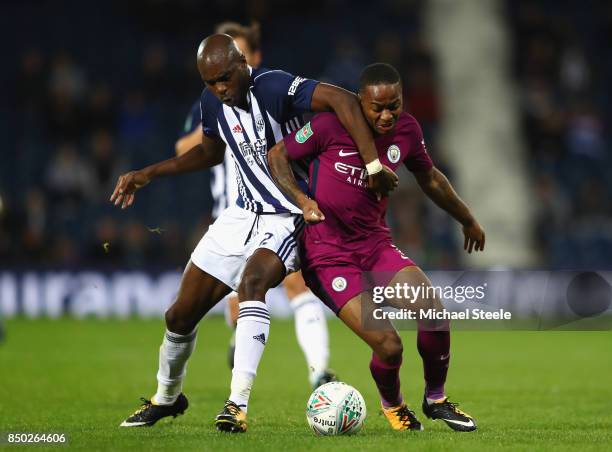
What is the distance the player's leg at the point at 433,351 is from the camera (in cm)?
705

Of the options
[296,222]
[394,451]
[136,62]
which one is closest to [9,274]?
[136,62]

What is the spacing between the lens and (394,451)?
625 centimetres

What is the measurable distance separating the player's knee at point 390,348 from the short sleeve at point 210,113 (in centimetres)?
167

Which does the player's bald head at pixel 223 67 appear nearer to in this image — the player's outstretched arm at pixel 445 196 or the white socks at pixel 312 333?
the player's outstretched arm at pixel 445 196

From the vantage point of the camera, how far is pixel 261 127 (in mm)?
7352

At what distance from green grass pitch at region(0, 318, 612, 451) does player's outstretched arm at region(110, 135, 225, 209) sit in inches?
57.9

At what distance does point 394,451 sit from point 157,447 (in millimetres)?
1244

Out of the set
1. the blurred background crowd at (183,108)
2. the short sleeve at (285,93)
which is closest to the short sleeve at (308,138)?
the short sleeve at (285,93)

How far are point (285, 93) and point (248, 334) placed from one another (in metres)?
1.45

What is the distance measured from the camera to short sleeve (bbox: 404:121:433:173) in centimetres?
724

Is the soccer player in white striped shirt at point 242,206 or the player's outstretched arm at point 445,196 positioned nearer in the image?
the soccer player in white striped shirt at point 242,206

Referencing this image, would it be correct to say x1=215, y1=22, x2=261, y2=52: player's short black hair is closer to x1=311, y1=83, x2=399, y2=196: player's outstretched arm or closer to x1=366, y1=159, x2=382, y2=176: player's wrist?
x1=311, y1=83, x2=399, y2=196: player's outstretched arm

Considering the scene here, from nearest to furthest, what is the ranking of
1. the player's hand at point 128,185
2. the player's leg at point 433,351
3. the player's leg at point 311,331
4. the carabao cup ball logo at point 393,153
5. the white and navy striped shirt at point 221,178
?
the player's leg at point 433,351
the carabao cup ball logo at point 393,153
the player's hand at point 128,185
the player's leg at point 311,331
the white and navy striped shirt at point 221,178

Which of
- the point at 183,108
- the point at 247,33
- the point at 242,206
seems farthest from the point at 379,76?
the point at 183,108
